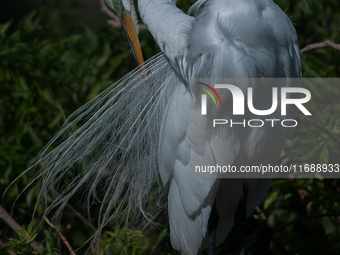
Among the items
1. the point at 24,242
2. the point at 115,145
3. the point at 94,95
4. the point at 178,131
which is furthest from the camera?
the point at 94,95

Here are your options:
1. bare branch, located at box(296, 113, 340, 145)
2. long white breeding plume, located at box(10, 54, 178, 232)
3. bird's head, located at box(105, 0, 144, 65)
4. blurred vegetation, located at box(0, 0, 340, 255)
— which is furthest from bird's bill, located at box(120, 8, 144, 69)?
bare branch, located at box(296, 113, 340, 145)

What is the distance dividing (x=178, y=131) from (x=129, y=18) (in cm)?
40

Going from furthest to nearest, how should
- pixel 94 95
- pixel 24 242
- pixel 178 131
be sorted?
pixel 94 95 → pixel 178 131 → pixel 24 242

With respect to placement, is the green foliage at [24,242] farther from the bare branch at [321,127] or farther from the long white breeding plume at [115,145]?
the bare branch at [321,127]

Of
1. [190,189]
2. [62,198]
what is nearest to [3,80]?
[62,198]

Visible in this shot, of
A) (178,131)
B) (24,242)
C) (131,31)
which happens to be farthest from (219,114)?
(24,242)

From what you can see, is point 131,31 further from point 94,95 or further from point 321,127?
point 321,127

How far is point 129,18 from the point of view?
3.96 feet

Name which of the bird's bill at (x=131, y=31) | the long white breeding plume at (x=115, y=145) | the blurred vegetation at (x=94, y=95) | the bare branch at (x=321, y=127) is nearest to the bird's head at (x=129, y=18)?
the bird's bill at (x=131, y=31)

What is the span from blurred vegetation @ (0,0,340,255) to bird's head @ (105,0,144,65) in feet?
1.07

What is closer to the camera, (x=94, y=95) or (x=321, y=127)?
(x=321, y=127)

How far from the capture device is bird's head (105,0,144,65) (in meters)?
1.20

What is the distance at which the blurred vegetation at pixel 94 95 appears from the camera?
1384 mm

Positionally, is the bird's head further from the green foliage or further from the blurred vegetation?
the green foliage
